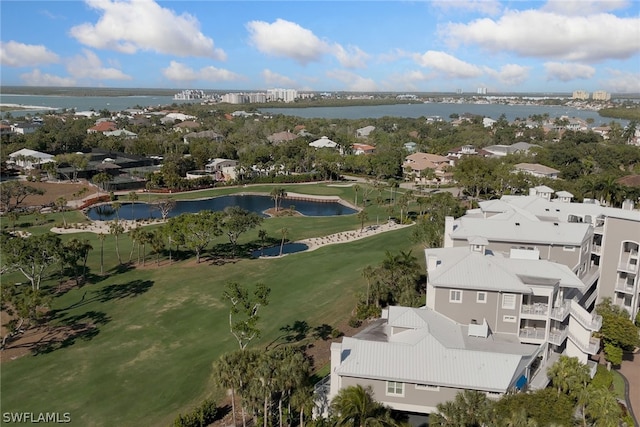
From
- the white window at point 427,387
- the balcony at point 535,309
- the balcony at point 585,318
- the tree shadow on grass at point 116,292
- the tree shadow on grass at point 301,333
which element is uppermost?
the balcony at point 535,309

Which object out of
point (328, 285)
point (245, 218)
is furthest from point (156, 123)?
point (328, 285)

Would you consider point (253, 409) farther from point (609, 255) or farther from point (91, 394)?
point (609, 255)

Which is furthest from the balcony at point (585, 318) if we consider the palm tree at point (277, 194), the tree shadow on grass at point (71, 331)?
the palm tree at point (277, 194)

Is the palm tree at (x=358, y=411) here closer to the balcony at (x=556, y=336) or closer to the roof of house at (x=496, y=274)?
the roof of house at (x=496, y=274)

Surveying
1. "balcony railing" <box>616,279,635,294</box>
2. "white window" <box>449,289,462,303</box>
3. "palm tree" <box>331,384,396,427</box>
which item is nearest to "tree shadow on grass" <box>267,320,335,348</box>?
"white window" <box>449,289,462,303</box>

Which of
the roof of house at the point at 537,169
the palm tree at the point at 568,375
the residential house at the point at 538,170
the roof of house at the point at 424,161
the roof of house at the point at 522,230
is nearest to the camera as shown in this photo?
the palm tree at the point at 568,375

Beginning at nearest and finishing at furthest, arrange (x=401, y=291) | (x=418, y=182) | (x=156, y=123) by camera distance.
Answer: (x=401, y=291) → (x=418, y=182) → (x=156, y=123)
